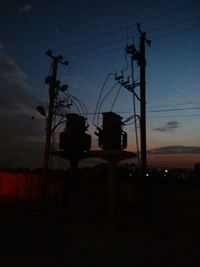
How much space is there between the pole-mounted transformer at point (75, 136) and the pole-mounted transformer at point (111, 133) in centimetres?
454

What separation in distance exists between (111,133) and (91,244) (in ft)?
24.5

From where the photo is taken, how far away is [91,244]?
12.6 m

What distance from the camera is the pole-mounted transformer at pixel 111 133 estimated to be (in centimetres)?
1867

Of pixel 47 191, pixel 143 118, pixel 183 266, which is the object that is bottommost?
pixel 183 266

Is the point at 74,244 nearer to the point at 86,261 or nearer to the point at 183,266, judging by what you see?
the point at 86,261

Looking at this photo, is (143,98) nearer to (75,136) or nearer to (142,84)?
(142,84)

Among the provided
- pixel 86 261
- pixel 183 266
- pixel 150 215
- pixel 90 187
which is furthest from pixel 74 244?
pixel 90 187

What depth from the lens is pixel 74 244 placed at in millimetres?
12414

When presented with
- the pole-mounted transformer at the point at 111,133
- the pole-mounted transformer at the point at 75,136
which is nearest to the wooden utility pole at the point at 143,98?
the pole-mounted transformer at the point at 111,133

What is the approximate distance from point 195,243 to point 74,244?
4911mm

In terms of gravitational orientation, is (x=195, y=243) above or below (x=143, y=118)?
below

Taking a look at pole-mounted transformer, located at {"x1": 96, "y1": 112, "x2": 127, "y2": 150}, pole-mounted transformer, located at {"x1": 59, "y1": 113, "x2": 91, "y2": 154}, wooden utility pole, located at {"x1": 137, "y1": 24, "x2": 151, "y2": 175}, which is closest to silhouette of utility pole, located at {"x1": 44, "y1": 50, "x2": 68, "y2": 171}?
pole-mounted transformer, located at {"x1": 59, "y1": 113, "x2": 91, "y2": 154}

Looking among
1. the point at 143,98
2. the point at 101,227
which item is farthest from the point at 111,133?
the point at 101,227

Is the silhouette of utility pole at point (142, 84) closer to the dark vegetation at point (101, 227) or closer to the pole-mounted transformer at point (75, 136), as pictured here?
the dark vegetation at point (101, 227)
